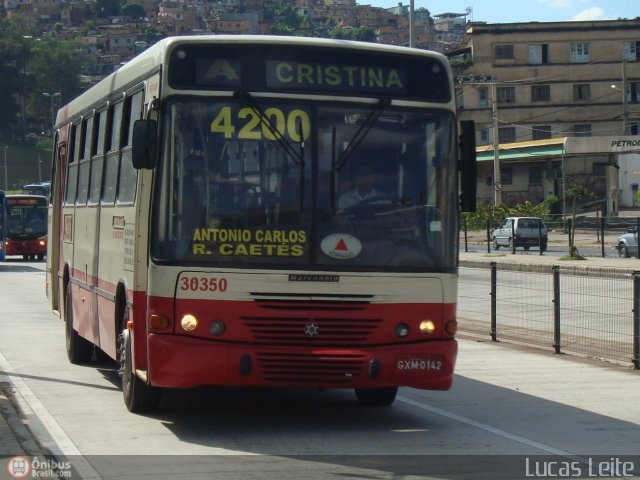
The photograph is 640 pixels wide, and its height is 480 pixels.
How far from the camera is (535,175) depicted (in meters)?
85.4

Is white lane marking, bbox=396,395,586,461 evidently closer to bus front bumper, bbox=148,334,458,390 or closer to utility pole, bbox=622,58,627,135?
bus front bumper, bbox=148,334,458,390

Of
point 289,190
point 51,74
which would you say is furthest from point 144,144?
point 51,74

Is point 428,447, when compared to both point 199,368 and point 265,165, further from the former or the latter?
point 265,165

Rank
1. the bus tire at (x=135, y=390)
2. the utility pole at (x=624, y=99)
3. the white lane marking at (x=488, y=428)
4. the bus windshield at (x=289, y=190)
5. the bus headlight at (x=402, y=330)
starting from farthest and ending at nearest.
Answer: the utility pole at (x=624, y=99)
the bus tire at (x=135, y=390)
the bus headlight at (x=402, y=330)
the bus windshield at (x=289, y=190)
the white lane marking at (x=488, y=428)

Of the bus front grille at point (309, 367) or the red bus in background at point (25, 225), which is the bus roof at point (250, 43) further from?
the red bus in background at point (25, 225)

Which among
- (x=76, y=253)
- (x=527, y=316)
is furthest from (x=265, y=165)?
(x=527, y=316)

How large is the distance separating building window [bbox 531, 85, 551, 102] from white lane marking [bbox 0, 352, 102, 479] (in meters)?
80.7

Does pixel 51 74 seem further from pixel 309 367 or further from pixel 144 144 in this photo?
pixel 309 367

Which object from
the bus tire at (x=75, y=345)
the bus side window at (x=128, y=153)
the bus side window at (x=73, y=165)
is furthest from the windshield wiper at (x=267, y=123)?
the bus tire at (x=75, y=345)

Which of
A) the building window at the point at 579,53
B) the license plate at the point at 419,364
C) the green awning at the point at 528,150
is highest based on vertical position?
the building window at the point at 579,53

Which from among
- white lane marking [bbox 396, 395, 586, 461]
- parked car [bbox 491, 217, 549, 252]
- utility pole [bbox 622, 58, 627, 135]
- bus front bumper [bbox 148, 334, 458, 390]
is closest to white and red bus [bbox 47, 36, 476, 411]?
bus front bumper [bbox 148, 334, 458, 390]

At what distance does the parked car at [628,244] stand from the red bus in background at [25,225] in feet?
80.8

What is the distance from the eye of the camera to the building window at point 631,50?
90.6 meters

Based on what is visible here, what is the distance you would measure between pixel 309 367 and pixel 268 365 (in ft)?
1.09
